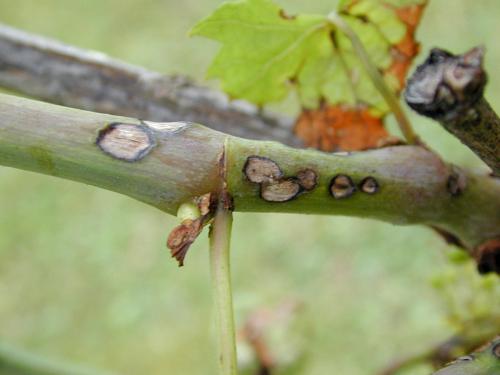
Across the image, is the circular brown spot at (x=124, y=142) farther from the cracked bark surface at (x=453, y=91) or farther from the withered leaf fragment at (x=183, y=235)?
the cracked bark surface at (x=453, y=91)

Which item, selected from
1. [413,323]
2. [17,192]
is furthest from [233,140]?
[17,192]

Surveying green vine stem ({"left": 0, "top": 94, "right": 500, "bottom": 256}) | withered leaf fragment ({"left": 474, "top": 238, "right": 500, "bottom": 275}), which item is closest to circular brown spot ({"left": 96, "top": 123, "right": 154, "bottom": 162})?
green vine stem ({"left": 0, "top": 94, "right": 500, "bottom": 256})

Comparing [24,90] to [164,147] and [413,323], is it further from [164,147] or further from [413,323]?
[413,323]

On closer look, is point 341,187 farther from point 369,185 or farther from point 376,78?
point 376,78

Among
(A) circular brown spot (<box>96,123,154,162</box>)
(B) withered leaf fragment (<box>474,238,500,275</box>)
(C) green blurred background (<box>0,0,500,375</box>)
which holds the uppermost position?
(A) circular brown spot (<box>96,123,154,162</box>)

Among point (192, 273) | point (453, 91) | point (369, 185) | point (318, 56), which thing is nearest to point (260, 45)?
point (318, 56)

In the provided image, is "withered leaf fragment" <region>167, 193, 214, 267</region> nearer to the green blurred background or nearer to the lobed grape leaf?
the lobed grape leaf
